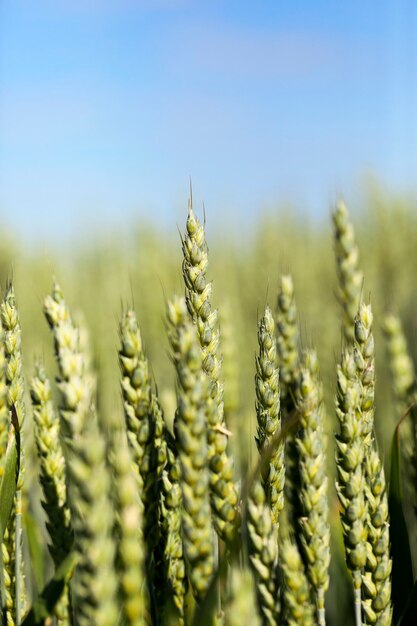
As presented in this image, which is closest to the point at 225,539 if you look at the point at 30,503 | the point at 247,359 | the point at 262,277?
the point at 30,503

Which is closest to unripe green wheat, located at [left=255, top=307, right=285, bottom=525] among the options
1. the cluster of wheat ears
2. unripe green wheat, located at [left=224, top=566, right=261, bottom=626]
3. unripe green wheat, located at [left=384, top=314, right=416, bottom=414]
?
the cluster of wheat ears

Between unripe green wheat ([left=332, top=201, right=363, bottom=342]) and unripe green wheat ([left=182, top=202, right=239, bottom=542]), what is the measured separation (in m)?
0.33

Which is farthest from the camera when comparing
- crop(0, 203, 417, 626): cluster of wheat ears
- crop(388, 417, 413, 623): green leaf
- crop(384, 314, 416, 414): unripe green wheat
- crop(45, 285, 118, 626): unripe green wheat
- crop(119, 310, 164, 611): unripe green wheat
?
crop(384, 314, 416, 414): unripe green wheat

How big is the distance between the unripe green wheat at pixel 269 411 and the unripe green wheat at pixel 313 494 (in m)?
0.03

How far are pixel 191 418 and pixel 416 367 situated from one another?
1111 millimetres

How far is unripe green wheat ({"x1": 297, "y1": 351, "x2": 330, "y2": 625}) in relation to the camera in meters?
0.66

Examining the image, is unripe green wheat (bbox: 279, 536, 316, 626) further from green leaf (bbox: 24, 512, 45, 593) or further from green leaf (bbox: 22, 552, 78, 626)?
green leaf (bbox: 24, 512, 45, 593)

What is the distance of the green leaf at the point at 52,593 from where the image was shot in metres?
0.58

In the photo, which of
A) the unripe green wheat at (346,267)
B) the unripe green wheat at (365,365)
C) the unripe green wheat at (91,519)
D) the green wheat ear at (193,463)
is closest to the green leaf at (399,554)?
the unripe green wheat at (365,365)

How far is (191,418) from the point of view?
0.54 meters

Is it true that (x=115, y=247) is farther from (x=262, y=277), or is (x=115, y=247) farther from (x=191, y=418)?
(x=191, y=418)

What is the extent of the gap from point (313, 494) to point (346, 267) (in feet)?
1.54

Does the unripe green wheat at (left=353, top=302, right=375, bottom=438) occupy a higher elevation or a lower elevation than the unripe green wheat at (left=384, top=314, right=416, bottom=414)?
lower

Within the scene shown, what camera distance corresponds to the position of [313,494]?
66 cm
